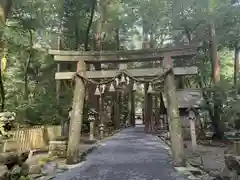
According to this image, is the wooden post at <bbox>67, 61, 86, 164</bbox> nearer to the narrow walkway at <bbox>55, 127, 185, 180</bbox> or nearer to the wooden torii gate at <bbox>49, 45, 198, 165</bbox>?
the wooden torii gate at <bbox>49, 45, 198, 165</bbox>

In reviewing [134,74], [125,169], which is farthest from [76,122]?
[134,74]

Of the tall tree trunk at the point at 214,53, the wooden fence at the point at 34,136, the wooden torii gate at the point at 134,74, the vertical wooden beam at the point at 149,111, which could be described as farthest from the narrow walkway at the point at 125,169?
the vertical wooden beam at the point at 149,111

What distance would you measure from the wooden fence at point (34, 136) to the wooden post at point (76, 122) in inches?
107

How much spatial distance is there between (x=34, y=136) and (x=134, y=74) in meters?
6.81

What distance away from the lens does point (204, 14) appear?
15.6 metres

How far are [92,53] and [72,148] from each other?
394 centimetres

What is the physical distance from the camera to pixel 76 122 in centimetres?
996

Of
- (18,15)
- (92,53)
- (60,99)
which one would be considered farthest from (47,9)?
(92,53)

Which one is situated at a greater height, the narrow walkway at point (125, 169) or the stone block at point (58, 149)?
the stone block at point (58, 149)

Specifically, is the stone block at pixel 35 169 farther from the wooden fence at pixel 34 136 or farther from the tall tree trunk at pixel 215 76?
the tall tree trunk at pixel 215 76

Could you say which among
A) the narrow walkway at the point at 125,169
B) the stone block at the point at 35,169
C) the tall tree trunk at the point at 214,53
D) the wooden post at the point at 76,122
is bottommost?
the narrow walkway at the point at 125,169

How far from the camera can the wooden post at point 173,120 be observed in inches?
356

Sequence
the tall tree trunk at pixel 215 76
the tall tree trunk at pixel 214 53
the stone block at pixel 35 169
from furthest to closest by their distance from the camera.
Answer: the tall tree trunk at pixel 214 53
the tall tree trunk at pixel 215 76
the stone block at pixel 35 169

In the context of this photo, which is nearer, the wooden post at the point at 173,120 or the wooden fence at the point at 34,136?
the wooden post at the point at 173,120
